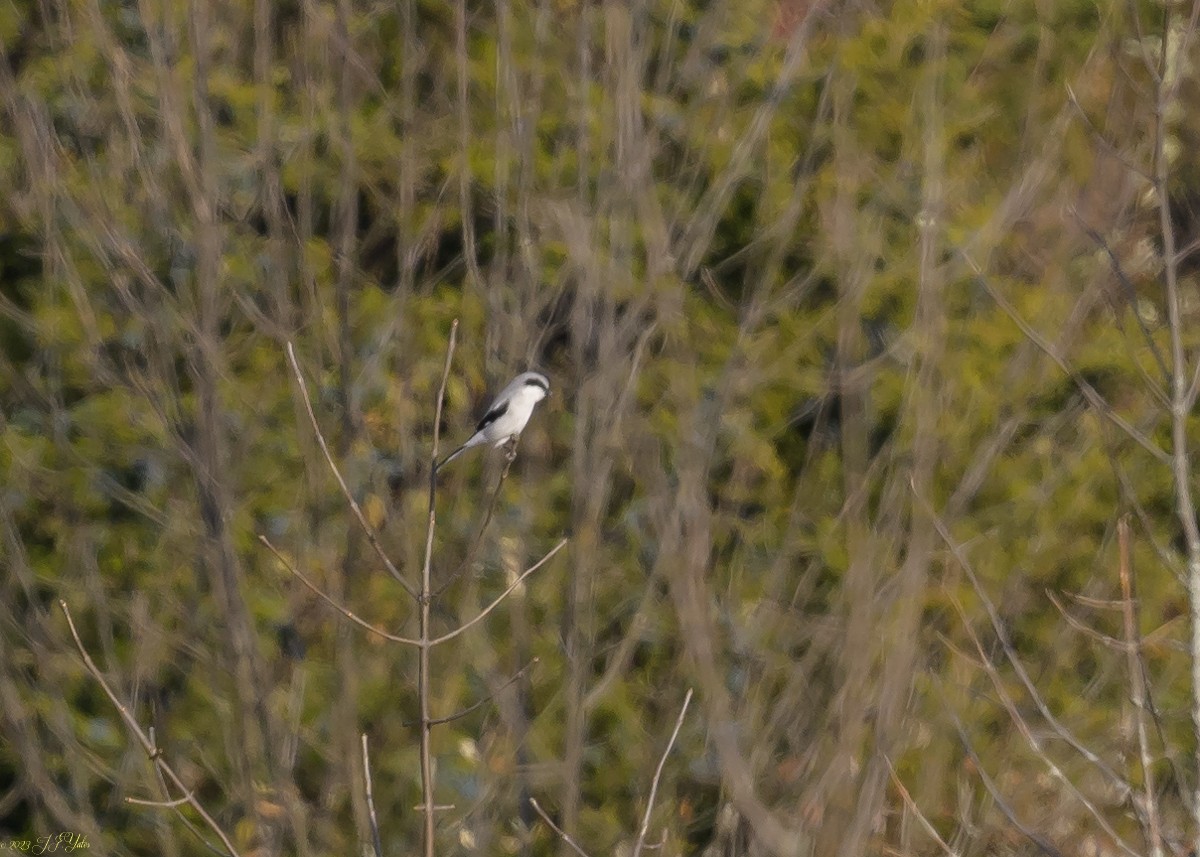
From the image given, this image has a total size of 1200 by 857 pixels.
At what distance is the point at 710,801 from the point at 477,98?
2.50 m

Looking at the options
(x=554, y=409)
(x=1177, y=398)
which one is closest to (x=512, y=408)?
(x=554, y=409)

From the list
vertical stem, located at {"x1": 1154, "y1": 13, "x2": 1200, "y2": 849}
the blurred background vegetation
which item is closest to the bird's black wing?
the blurred background vegetation

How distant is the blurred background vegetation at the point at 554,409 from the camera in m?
4.75

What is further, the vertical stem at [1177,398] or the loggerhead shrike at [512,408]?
the loggerhead shrike at [512,408]

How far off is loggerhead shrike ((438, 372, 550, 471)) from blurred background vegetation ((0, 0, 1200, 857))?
13cm

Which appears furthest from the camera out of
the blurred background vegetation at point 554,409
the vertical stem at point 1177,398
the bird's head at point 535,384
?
the bird's head at point 535,384

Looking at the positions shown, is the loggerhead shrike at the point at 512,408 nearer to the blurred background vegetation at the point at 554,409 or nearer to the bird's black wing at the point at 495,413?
the bird's black wing at the point at 495,413

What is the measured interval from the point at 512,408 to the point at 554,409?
43 centimetres

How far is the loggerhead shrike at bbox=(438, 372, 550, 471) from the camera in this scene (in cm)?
490

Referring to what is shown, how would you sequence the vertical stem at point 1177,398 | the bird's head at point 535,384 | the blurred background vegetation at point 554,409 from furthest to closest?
1. the bird's head at point 535,384
2. the blurred background vegetation at point 554,409
3. the vertical stem at point 1177,398

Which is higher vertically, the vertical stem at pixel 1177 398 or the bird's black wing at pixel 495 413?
the vertical stem at pixel 1177 398

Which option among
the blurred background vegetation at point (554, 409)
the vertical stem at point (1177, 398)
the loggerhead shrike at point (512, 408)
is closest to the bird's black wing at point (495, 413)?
the loggerhead shrike at point (512, 408)

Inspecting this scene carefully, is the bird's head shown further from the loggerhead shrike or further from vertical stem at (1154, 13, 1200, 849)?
vertical stem at (1154, 13, 1200, 849)

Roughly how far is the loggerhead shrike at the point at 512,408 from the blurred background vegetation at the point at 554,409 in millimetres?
135
